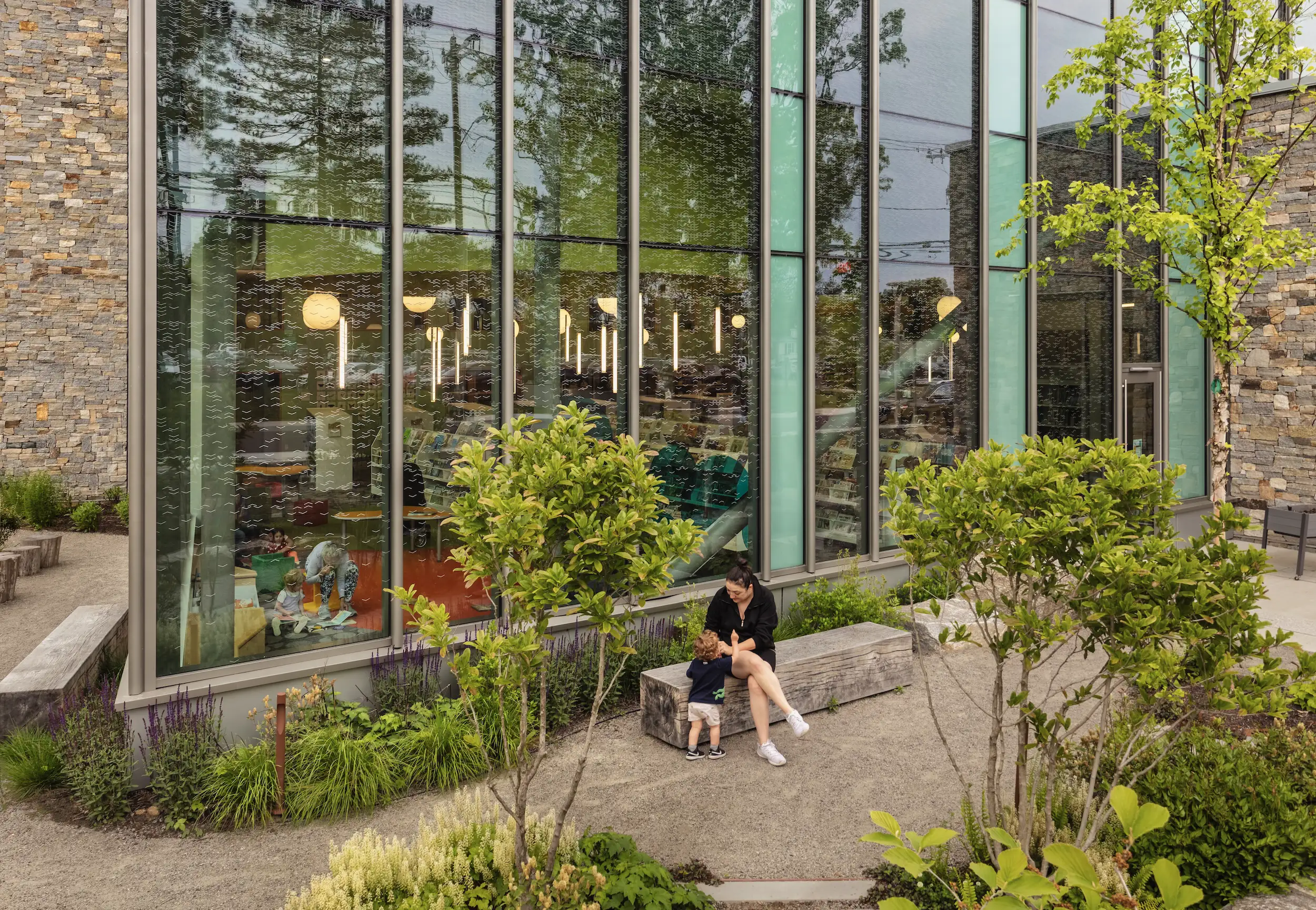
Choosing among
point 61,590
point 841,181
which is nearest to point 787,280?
point 841,181

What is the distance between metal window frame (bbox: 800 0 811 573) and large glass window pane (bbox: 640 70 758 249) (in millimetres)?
634

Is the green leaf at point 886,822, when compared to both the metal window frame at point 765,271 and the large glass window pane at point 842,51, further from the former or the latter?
the large glass window pane at point 842,51

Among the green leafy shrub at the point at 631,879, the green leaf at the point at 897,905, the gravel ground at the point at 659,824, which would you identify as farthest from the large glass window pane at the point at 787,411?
the green leaf at the point at 897,905

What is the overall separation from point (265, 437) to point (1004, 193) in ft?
30.4

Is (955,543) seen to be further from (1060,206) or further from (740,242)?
(1060,206)

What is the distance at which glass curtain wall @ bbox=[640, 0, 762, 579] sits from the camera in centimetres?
897

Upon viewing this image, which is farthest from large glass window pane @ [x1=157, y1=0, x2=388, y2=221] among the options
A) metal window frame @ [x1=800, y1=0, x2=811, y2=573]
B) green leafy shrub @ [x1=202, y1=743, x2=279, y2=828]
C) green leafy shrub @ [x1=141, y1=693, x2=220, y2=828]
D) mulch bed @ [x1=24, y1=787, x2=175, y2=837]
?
metal window frame @ [x1=800, y1=0, x2=811, y2=573]

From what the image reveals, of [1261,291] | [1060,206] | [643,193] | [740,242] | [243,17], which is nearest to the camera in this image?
[243,17]

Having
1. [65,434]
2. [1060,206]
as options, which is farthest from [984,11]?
[65,434]

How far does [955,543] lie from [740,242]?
5676 millimetres

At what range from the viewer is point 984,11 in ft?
37.1

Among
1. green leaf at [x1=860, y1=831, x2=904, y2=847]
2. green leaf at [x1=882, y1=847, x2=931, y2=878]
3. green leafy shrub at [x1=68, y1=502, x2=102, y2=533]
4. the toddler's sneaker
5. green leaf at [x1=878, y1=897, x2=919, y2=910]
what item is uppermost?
green leaf at [x1=882, y1=847, x2=931, y2=878]

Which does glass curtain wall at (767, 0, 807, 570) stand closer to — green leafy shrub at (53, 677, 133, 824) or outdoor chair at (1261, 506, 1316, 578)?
green leafy shrub at (53, 677, 133, 824)

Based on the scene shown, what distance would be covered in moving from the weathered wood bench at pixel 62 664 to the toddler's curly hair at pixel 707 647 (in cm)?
482
